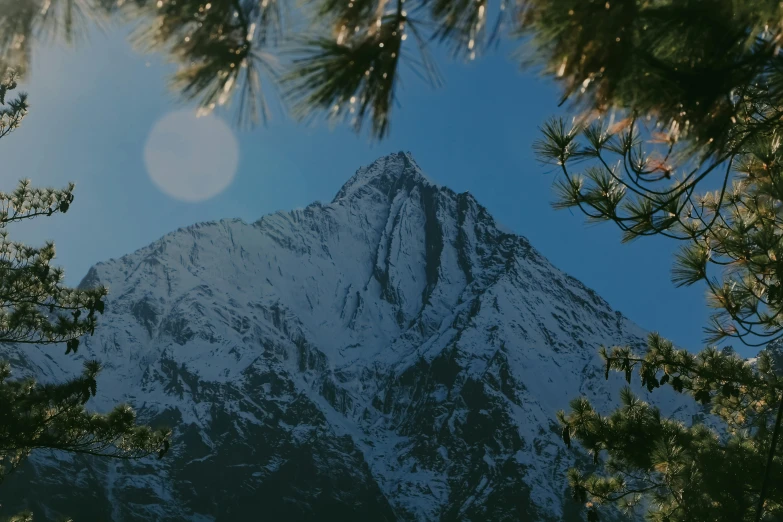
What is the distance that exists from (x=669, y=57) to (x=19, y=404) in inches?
361

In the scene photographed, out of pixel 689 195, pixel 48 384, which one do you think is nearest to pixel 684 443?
pixel 689 195

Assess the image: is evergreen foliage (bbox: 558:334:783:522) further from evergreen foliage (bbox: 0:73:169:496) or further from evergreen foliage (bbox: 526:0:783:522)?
evergreen foliage (bbox: 0:73:169:496)

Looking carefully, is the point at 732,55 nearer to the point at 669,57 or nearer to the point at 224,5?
the point at 669,57

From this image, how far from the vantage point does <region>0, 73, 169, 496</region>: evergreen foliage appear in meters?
8.96

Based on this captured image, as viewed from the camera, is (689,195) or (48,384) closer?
(689,195)

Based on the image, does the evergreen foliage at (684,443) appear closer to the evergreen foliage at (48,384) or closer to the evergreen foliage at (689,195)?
the evergreen foliage at (689,195)

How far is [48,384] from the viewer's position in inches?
374

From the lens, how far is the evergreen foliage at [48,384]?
8961 mm

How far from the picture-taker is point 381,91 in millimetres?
3006

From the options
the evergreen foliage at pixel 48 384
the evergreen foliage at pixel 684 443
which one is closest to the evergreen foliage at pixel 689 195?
the evergreen foliage at pixel 684 443

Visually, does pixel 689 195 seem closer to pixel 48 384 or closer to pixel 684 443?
pixel 684 443

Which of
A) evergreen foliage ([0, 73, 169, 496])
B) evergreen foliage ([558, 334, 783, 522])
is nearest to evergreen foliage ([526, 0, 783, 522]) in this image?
evergreen foliage ([558, 334, 783, 522])

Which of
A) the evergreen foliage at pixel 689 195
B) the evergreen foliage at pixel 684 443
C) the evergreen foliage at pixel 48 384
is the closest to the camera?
the evergreen foliage at pixel 689 195

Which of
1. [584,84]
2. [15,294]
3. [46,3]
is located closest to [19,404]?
[15,294]
